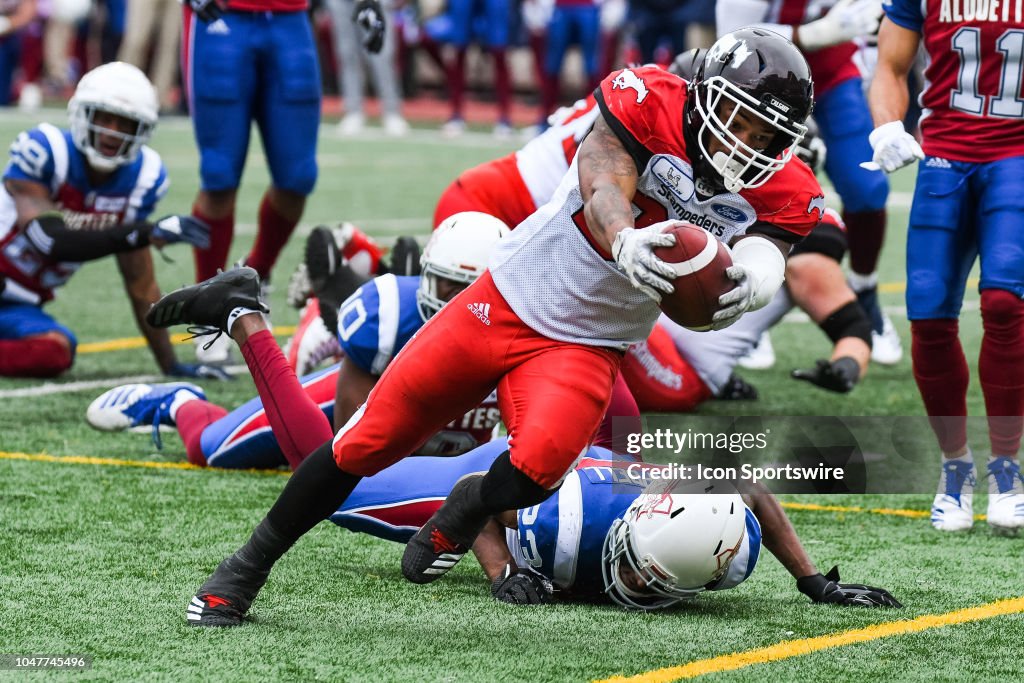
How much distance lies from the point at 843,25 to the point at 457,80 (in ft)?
38.2

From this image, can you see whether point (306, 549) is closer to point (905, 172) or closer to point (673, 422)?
point (673, 422)

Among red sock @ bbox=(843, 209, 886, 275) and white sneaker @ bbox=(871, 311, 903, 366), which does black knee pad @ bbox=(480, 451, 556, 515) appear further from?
white sneaker @ bbox=(871, 311, 903, 366)

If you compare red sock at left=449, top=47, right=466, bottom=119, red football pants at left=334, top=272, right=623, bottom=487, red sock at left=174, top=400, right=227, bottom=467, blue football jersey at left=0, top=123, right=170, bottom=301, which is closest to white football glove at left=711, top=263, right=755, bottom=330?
red football pants at left=334, top=272, right=623, bottom=487

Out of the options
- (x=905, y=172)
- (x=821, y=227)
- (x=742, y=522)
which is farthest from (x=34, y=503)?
(x=905, y=172)

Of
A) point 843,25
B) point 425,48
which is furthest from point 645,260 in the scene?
point 425,48

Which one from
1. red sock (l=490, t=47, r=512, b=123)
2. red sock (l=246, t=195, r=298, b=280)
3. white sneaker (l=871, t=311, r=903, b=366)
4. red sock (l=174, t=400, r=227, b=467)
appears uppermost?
red sock (l=174, t=400, r=227, b=467)

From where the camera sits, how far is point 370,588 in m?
3.95

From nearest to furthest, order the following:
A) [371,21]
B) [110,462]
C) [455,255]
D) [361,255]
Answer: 1. [455,255]
2. [110,462]
3. [361,255]
4. [371,21]

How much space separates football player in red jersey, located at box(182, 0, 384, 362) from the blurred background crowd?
915 centimetres

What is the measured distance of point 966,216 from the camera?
15.5ft

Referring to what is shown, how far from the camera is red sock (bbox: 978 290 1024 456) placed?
457 cm

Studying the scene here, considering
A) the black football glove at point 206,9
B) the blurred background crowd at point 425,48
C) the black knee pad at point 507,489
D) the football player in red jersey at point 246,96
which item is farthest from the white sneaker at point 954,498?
the blurred background crowd at point 425,48

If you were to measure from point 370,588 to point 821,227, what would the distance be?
10.4 feet

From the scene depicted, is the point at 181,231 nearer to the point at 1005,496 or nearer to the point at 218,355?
the point at 218,355
